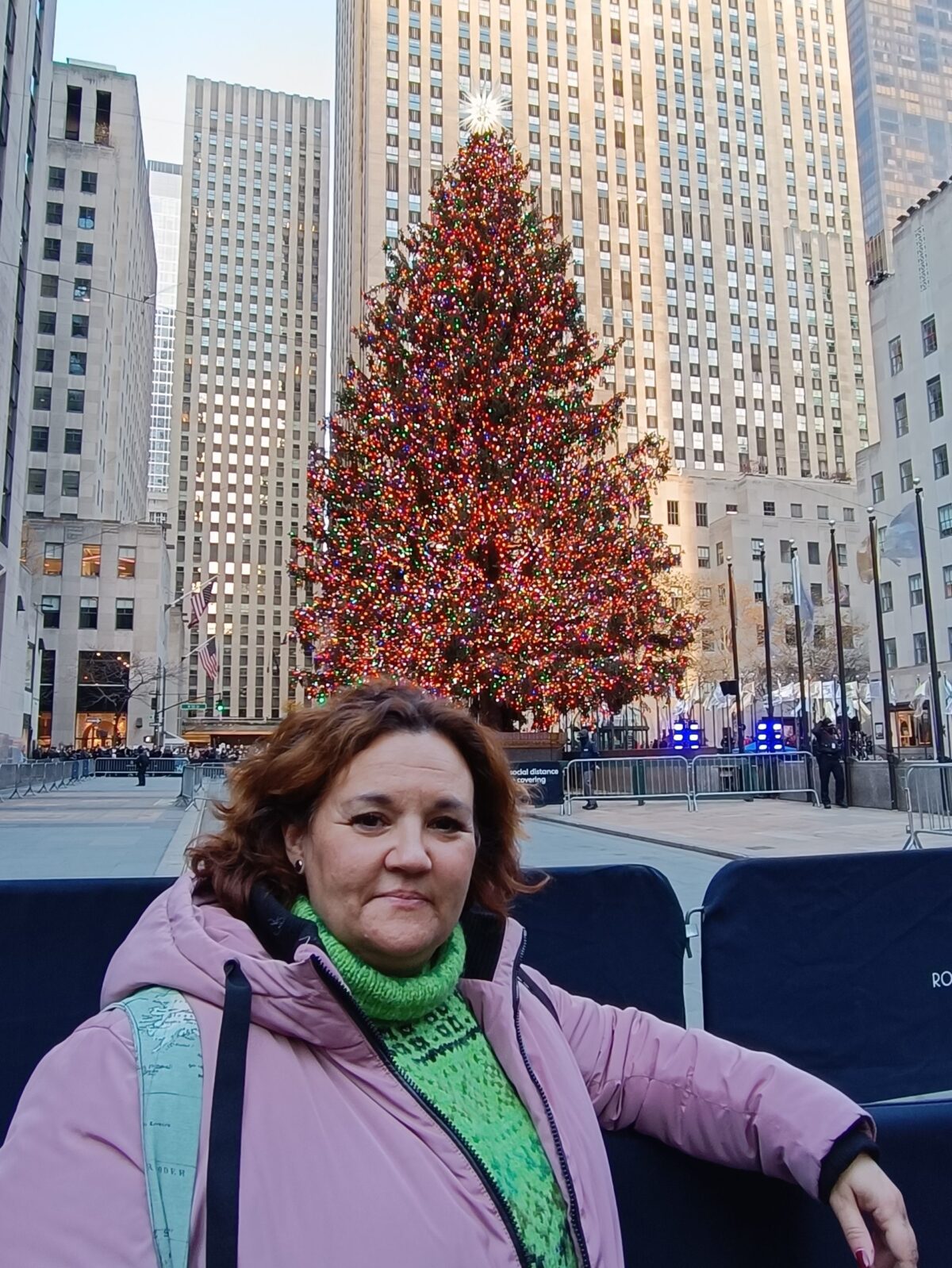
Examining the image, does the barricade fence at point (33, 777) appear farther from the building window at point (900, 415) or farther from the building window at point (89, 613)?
the building window at point (900, 415)

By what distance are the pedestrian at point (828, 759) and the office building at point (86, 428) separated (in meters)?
56.7

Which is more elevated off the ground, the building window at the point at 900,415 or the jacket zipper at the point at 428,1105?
the building window at the point at 900,415

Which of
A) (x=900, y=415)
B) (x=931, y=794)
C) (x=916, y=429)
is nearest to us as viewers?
(x=931, y=794)

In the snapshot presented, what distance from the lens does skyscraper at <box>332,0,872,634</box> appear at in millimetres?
92500

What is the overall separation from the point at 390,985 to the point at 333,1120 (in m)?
0.28

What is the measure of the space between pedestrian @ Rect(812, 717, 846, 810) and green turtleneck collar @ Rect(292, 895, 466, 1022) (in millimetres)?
19627

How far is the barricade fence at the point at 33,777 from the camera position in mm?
28172

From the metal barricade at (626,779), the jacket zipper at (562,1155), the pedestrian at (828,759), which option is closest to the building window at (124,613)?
the metal barricade at (626,779)

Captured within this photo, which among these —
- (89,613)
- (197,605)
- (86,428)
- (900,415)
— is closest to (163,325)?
(86,428)

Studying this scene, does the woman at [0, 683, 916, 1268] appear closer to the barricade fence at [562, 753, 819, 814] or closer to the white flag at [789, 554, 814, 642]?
the barricade fence at [562, 753, 819, 814]

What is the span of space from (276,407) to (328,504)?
130 m

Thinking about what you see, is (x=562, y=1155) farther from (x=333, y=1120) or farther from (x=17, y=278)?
(x=17, y=278)

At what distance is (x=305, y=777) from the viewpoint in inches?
78.7

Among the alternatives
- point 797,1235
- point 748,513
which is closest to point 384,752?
point 797,1235
